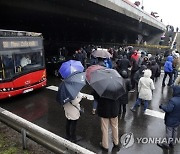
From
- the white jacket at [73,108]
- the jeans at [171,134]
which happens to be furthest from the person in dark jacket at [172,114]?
the white jacket at [73,108]

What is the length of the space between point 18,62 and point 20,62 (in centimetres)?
13

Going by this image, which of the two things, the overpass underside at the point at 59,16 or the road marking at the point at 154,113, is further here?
the overpass underside at the point at 59,16

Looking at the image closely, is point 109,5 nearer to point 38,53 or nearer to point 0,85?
point 38,53

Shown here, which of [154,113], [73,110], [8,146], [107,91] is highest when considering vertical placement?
[107,91]

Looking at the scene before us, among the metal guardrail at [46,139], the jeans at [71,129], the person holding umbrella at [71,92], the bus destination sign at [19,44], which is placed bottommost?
the jeans at [71,129]

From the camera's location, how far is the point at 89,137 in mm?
6664

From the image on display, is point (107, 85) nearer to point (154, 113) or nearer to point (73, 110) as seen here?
point (73, 110)

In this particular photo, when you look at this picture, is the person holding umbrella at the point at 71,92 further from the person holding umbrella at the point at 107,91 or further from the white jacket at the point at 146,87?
the white jacket at the point at 146,87

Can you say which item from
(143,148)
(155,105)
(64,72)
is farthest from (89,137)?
(155,105)

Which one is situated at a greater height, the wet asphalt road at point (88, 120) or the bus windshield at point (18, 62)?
the bus windshield at point (18, 62)

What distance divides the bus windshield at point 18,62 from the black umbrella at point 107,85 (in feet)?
17.6

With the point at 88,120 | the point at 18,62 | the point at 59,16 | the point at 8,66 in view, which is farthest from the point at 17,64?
the point at 59,16

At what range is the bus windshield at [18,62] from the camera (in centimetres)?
940

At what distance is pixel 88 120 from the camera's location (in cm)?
793
